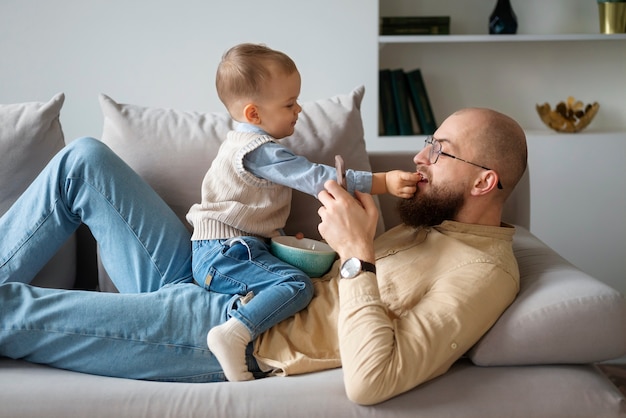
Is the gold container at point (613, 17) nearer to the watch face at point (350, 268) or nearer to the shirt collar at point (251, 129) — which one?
the shirt collar at point (251, 129)

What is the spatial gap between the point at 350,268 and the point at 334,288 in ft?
0.74

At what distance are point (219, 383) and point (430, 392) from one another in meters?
0.43

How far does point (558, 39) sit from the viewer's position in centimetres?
342

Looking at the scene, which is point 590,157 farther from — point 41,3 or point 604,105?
point 41,3

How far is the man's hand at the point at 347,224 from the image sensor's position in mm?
1723

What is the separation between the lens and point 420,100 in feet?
11.7

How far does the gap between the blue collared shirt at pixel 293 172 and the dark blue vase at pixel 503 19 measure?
6.09 feet

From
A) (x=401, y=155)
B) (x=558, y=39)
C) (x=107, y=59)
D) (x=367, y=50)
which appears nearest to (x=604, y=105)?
(x=558, y=39)

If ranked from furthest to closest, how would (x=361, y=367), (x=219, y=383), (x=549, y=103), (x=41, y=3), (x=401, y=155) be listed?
1. (x=549, y=103)
2. (x=41, y=3)
3. (x=401, y=155)
4. (x=219, y=383)
5. (x=361, y=367)

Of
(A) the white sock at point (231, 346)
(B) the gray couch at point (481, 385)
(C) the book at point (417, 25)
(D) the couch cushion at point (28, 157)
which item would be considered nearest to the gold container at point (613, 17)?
(C) the book at point (417, 25)

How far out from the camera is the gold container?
3449mm

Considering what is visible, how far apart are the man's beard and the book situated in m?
1.76

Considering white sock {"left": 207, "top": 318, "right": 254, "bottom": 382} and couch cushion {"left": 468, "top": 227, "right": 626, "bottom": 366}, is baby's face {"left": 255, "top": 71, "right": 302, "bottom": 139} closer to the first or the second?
white sock {"left": 207, "top": 318, "right": 254, "bottom": 382}

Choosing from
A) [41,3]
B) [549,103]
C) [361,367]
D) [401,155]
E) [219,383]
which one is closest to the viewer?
[361,367]
